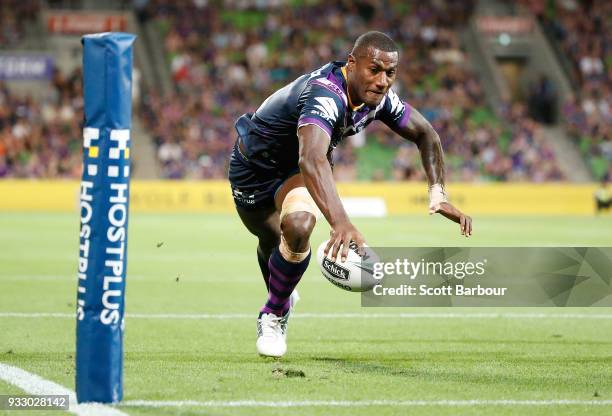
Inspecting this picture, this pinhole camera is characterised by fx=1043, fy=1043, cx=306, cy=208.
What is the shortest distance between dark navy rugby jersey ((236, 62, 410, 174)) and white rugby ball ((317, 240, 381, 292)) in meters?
0.85

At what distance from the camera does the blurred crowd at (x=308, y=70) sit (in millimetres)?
32000

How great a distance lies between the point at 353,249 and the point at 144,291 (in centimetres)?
594

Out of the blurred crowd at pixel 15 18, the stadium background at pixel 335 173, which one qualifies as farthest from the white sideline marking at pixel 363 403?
the blurred crowd at pixel 15 18

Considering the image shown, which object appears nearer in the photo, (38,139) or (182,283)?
(182,283)

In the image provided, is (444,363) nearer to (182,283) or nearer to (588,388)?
(588,388)

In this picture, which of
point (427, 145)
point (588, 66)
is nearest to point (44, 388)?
point (427, 145)

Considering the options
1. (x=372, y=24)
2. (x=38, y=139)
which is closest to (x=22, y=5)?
(x=38, y=139)

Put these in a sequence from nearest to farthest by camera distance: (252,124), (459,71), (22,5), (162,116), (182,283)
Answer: (252,124) → (182,283) → (162,116) → (22,5) → (459,71)

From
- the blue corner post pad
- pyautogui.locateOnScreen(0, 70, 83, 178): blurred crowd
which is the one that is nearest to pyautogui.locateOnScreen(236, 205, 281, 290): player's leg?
the blue corner post pad

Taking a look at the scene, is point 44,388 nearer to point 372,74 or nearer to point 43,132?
point 372,74

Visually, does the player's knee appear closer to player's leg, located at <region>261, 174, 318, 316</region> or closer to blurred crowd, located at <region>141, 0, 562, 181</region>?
player's leg, located at <region>261, 174, 318, 316</region>

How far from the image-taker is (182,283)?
40.7 ft

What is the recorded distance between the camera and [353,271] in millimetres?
5918

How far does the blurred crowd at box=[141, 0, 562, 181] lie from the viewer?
105 ft
